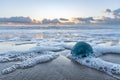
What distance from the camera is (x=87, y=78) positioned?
5496 mm

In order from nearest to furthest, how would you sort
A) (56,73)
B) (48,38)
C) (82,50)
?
(56,73), (82,50), (48,38)

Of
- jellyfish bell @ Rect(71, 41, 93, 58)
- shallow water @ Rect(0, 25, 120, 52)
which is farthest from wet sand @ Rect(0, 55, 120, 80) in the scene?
shallow water @ Rect(0, 25, 120, 52)

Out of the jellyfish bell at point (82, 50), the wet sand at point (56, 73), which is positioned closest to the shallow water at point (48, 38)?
the jellyfish bell at point (82, 50)

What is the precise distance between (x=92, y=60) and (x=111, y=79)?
222cm

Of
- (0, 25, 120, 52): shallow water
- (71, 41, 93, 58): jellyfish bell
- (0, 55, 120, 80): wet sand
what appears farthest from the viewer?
(0, 25, 120, 52): shallow water

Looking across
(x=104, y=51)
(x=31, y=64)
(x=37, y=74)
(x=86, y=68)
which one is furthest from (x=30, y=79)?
(x=104, y=51)

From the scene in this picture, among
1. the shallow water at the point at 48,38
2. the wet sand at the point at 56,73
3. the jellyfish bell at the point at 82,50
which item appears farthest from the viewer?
the shallow water at the point at 48,38

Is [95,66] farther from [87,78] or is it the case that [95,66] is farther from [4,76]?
[4,76]

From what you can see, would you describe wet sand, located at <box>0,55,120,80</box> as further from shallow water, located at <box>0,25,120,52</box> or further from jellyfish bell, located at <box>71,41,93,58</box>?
shallow water, located at <box>0,25,120,52</box>

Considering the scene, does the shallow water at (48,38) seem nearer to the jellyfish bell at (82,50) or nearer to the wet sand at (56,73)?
the jellyfish bell at (82,50)

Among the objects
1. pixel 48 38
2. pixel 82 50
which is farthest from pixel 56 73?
pixel 48 38

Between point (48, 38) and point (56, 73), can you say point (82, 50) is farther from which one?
point (48, 38)

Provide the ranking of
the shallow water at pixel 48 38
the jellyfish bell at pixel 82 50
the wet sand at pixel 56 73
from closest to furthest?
the wet sand at pixel 56 73 < the jellyfish bell at pixel 82 50 < the shallow water at pixel 48 38

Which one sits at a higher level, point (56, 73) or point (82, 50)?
point (82, 50)
